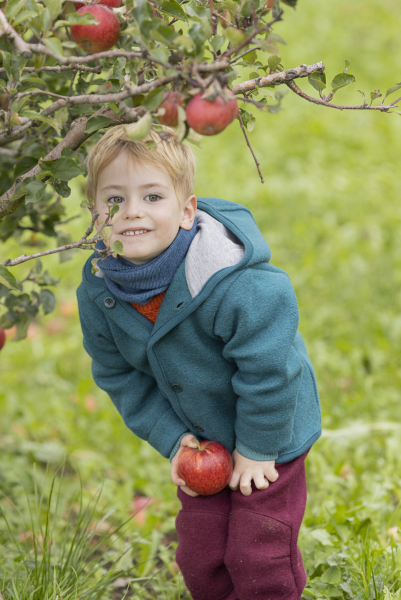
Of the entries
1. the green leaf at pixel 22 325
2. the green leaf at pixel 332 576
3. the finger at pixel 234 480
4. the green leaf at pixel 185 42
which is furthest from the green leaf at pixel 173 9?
the green leaf at pixel 332 576

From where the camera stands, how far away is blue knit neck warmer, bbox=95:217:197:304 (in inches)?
68.0

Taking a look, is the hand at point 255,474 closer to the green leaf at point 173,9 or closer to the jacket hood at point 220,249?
the jacket hood at point 220,249

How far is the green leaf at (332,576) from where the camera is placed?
1.92 m

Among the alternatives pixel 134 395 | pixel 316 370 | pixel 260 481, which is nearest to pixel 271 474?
pixel 260 481

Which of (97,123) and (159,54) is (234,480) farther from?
(159,54)

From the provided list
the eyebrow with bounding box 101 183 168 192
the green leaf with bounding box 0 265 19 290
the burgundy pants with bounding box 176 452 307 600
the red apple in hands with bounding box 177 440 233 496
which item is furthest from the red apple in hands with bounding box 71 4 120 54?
the burgundy pants with bounding box 176 452 307 600

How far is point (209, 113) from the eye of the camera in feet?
3.74

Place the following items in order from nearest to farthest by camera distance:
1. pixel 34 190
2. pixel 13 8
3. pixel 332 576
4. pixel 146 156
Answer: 1. pixel 13 8
2. pixel 34 190
3. pixel 146 156
4. pixel 332 576

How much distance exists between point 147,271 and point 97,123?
416 millimetres

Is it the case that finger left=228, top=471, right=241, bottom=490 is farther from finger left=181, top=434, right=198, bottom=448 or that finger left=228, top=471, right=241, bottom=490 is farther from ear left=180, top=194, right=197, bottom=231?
ear left=180, top=194, right=197, bottom=231

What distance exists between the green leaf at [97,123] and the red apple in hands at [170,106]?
312mm

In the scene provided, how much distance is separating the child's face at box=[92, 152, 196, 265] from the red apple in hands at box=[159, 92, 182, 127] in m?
0.45

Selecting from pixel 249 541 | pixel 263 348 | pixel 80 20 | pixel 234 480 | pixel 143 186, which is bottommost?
pixel 249 541

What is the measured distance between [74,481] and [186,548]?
1117 mm
